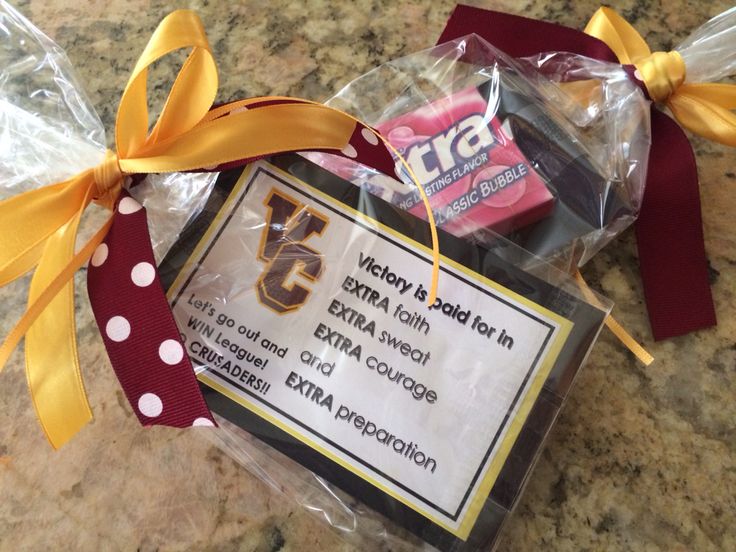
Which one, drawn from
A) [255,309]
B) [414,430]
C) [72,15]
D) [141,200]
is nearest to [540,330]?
[414,430]

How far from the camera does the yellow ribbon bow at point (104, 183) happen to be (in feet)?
1.67

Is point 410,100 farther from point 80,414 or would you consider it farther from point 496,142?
point 80,414

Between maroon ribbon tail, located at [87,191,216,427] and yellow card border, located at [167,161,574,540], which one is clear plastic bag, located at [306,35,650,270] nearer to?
yellow card border, located at [167,161,574,540]

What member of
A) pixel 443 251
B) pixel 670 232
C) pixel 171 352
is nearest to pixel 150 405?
pixel 171 352

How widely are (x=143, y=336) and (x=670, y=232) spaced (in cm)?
50

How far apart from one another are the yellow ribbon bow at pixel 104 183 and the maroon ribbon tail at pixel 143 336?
0.03m

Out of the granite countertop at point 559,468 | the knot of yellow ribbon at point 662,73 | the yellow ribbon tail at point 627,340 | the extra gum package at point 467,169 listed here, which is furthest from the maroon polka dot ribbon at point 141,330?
the knot of yellow ribbon at point 662,73

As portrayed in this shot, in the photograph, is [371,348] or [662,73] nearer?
[371,348]

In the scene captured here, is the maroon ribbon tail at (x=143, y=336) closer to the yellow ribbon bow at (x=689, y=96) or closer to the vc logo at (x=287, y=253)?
the vc logo at (x=287, y=253)

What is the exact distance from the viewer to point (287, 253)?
55 centimetres

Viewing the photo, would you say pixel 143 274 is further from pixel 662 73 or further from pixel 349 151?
pixel 662 73

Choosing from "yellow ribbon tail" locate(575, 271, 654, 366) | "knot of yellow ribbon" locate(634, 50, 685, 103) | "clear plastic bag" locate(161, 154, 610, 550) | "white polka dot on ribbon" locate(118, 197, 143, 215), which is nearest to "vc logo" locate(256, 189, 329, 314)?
"clear plastic bag" locate(161, 154, 610, 550)

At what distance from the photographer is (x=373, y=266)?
1.80 ft

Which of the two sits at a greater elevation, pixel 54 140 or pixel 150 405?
pixel 54 140
